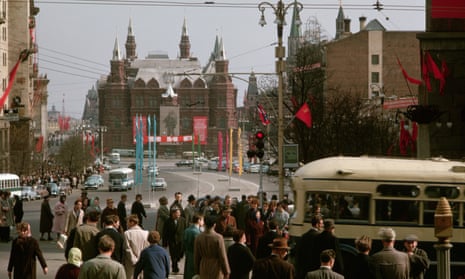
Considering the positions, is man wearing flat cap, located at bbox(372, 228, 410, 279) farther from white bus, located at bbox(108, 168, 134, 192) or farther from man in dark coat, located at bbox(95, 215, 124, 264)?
white bus, located at bbox(108, 168, 134, 192)

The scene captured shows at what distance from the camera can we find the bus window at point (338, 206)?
19.5 metres

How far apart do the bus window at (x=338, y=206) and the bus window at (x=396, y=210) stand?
229 millimetres

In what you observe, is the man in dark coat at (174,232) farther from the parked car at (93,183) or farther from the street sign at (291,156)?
the parked car at (93,183)

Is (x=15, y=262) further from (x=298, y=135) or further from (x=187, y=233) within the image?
(x=298, y=135)

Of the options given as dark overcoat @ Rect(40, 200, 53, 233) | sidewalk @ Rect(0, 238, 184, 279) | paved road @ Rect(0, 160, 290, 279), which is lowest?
paved road @ Rect(0, 160, 290, 279)

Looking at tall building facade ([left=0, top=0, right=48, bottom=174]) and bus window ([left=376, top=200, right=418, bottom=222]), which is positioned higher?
tall building facade ([left=0, top=0, right=48, bottom=174])

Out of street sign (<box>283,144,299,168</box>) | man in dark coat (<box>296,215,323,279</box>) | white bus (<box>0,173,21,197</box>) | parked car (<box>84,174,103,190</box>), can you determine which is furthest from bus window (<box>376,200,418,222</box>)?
parked car (<box>84,174,103,190</box>)

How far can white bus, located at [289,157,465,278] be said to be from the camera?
1931 cm

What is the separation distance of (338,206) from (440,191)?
1.69m

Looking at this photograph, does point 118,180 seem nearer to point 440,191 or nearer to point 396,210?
point 396,210

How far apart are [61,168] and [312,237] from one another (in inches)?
4302

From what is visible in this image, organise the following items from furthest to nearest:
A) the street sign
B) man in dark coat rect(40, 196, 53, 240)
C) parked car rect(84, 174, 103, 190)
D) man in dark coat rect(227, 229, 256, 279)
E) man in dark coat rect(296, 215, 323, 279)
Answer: parked car rect(84, 174, 103, 190) < the street sign < man in dark coat rect(40, 196, 53, 240) < man in dark coat rect(296, 215, 323, 279) < man in dark coat rect(227, 229, 256, 279)

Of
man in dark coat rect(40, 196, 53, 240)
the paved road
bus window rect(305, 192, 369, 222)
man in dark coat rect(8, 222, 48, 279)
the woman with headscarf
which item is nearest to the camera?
the woman with headscarf

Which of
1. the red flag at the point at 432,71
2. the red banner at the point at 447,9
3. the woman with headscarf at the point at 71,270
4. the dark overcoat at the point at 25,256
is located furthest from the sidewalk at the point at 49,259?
the red banner at the point at 447,9
